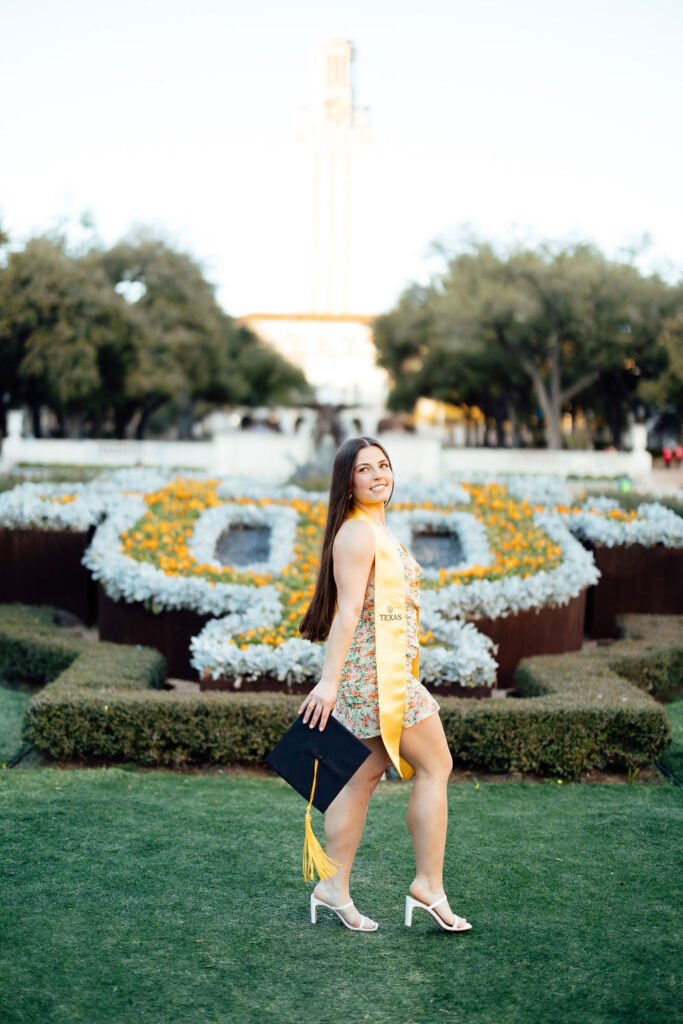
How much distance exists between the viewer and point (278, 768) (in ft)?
12.6

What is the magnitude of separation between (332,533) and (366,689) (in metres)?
0.58

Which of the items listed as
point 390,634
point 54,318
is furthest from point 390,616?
point 54,318

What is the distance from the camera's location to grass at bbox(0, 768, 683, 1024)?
11.2 feet

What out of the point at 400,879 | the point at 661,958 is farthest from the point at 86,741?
the point at 661,958

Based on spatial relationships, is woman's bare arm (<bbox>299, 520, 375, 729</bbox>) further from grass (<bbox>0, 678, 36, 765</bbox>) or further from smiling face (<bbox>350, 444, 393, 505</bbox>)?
grass (<bbox>0, 678, 36, 765</bbox>)

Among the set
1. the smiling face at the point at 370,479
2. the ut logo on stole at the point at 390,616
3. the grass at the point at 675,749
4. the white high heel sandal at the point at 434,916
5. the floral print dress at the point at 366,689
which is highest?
the smiling face at the point at 370,479

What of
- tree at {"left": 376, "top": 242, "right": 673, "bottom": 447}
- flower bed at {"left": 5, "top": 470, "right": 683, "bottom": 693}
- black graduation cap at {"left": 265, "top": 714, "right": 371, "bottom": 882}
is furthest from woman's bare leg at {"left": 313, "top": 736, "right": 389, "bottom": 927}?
tree at {"left": 376, "top": 242, "right": 673, "bottom": 447}

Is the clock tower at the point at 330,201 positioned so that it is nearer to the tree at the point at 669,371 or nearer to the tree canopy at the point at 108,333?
the tree canopy at the point at 108,333

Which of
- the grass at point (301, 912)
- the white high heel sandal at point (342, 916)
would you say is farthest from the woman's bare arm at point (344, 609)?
the grass at point (301, 912)

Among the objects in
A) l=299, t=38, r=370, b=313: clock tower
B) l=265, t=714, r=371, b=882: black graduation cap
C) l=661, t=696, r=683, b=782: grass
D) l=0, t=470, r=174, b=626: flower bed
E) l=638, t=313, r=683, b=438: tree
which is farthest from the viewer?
l=299, t=38, r=370, b=313: clock tower

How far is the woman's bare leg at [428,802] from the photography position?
383 centimetres

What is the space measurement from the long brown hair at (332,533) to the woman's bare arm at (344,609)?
131mm

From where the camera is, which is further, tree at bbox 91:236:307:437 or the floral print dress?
tree at bbox 91:236:307:437

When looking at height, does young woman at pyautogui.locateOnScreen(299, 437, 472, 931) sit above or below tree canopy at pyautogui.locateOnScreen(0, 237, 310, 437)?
below
